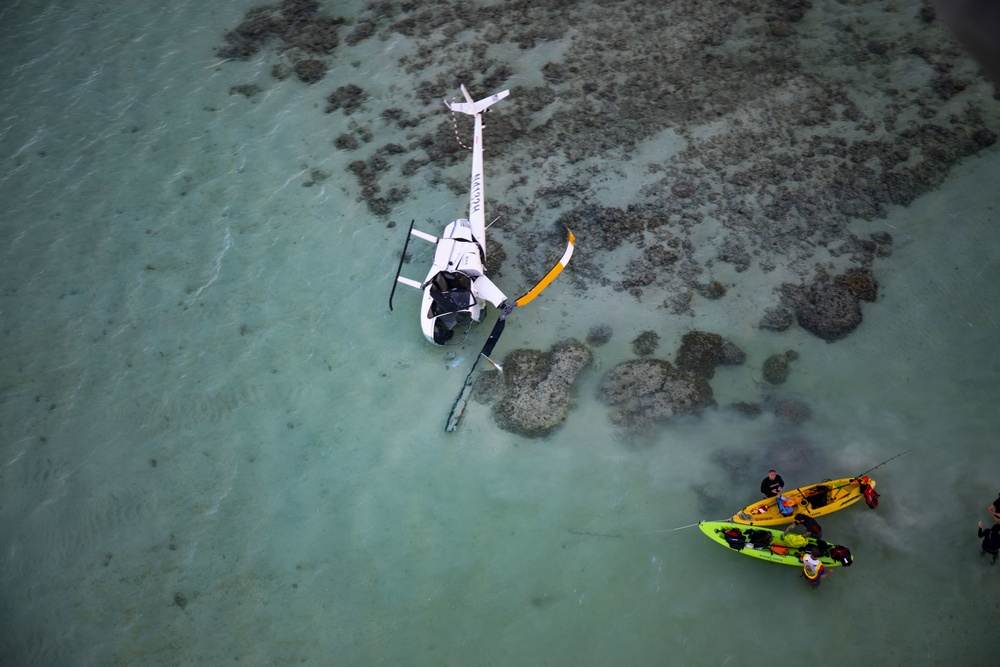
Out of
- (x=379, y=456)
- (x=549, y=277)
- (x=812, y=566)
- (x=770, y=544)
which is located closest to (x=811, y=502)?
(x=770, y=544)

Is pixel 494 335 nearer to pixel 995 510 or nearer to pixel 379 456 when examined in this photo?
pixel 379 456

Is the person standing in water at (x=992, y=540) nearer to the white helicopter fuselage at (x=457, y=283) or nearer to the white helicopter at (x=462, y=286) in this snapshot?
the white helicopter at (x=462, y=286)

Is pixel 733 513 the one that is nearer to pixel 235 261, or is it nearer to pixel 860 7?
pixel 235 261

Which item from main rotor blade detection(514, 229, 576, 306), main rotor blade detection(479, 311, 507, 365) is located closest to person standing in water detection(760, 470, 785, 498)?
main rotor blade detection(514, 229, 576, 306)

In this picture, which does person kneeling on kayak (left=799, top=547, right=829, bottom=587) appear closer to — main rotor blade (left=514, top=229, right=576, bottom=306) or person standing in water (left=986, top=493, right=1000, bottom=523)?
person standing in water (left=986, top=493, right=1000, bottom=523)

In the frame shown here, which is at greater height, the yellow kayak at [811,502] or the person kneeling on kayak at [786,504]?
the person kneeling on kayak at [786,504]

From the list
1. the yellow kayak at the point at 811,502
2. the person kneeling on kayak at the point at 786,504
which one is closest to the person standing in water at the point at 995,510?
the yellow kayak at the point at 811,502

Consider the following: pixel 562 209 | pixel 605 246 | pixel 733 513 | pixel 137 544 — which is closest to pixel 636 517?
pixel 733 513
